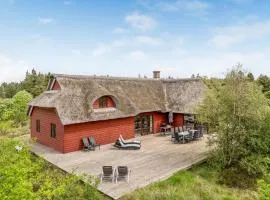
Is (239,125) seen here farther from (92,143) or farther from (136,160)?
(92,143)

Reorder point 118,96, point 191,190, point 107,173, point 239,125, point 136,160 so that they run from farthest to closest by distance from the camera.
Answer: point 118,96 → point 136,160 → point 239,125 → point 107,173 → point 191,190

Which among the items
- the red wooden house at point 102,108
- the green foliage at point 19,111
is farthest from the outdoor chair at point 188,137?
the green foliage at point 19,111

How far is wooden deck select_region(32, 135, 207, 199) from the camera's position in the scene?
1146 cm

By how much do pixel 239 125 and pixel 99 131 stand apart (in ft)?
33.7

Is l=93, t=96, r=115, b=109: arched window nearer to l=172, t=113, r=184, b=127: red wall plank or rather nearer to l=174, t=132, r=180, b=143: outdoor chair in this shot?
l=174, t=132, r=180, b=143: outdoor chair

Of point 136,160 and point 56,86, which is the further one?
point 56,86

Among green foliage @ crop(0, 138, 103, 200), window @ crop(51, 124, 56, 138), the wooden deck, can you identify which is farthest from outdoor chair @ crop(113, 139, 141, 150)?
green foliage @ crop(0, 138, 103, 200)

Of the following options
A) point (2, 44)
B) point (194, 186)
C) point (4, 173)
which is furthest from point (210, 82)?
point (2, 44)

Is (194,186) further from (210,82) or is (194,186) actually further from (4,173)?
(4,173)

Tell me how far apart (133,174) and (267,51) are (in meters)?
17.1

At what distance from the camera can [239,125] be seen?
1358 cm

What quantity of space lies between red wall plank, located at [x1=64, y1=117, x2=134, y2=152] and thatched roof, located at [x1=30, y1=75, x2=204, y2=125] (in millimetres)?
717

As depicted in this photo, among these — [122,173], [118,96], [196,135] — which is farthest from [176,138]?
[122,173]

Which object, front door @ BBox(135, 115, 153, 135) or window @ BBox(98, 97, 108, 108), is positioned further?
front door @ BBox(135, 115, 153, 135)
